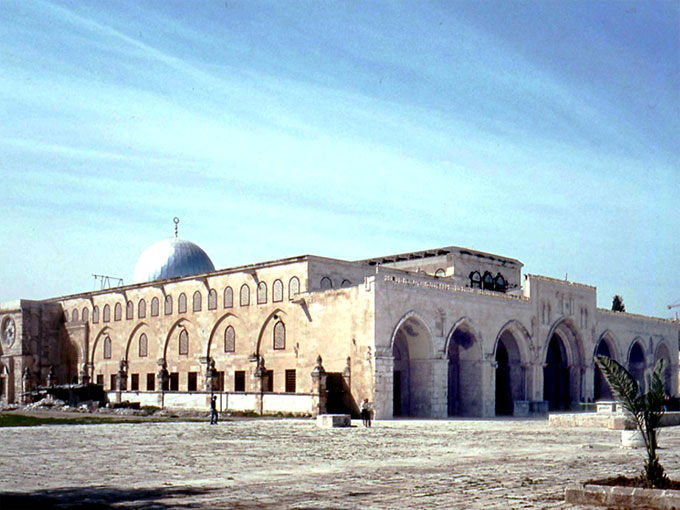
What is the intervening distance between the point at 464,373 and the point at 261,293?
A: 1131cm

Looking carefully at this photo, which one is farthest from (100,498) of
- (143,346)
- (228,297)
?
(143,346)

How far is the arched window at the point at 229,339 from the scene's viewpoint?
42.8 metres

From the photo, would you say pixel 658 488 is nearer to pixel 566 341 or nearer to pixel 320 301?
pixel 320 301

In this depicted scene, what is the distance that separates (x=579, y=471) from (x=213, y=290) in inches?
1321

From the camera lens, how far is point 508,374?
43.2 meters

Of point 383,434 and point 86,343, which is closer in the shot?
point 383,434

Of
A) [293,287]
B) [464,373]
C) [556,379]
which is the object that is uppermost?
[293,287]

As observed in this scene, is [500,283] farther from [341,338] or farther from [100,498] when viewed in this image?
[100,498]

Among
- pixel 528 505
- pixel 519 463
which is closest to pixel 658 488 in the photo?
pixel 528 505

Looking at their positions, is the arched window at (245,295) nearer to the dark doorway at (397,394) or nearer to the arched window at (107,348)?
the dark doorway at (397,394)

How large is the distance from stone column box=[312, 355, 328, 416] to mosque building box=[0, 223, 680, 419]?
0.20 feet

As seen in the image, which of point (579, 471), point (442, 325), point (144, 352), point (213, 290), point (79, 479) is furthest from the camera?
point (144, 352)

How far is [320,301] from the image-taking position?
36750mm

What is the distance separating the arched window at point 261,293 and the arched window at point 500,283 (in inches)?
641
